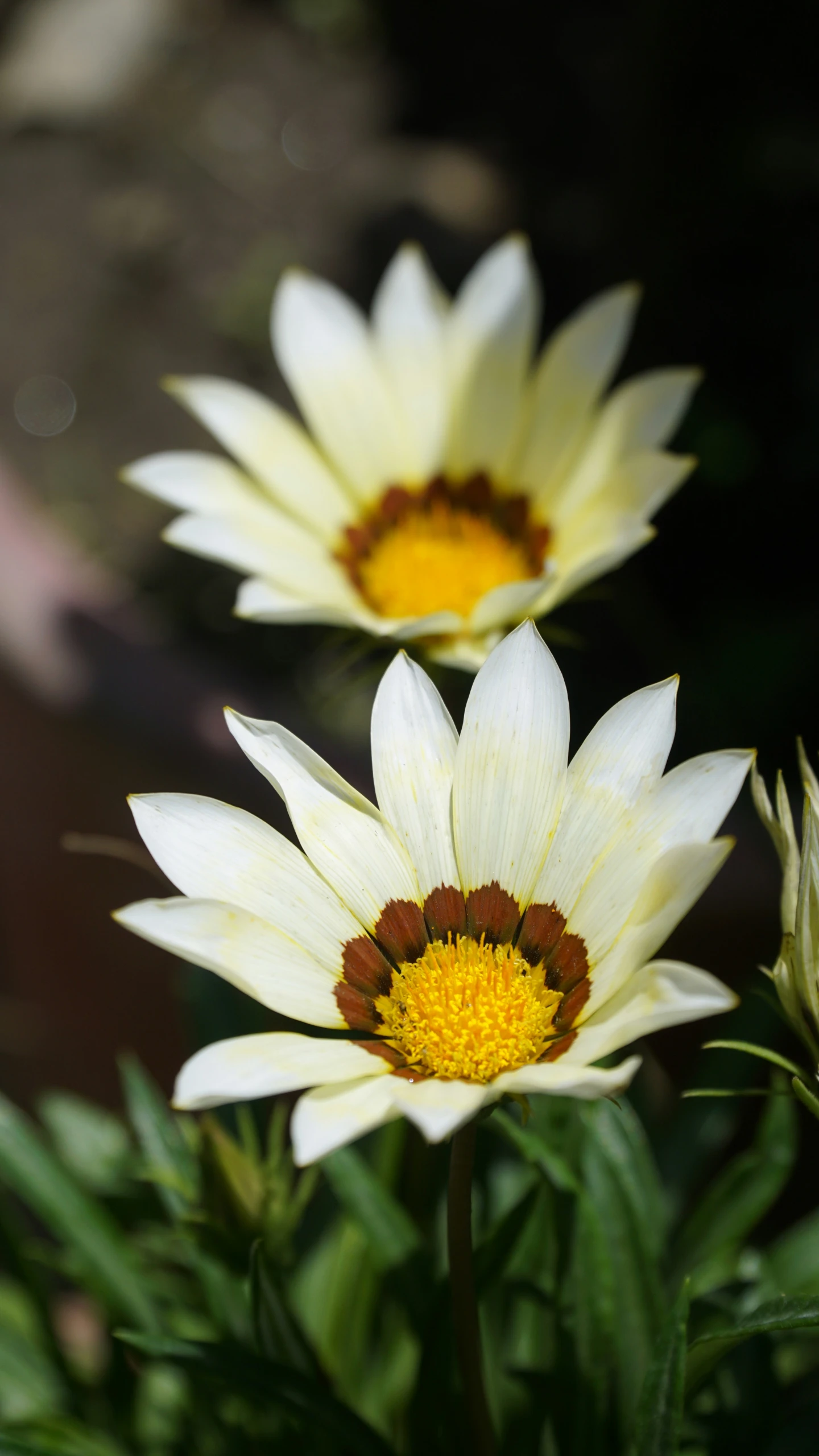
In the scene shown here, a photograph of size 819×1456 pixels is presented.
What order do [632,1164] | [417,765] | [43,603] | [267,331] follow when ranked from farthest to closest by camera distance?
[267,331] → [43,603] → [632,1164] → [417,765]

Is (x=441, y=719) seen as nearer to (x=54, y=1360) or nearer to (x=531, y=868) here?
(x=531, y=868)

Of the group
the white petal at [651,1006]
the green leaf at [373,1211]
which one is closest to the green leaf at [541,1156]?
the green leaf at [373,1211]

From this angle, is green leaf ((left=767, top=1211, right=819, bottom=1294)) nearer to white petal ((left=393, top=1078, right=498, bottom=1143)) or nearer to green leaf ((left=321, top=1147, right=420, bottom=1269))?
green leaf ((left=321, top=1147, right=420, bottom=1269))

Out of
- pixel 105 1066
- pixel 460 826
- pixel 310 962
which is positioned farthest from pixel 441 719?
pixel 105 1066

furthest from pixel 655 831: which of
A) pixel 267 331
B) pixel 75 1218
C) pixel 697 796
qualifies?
pixel 267 331

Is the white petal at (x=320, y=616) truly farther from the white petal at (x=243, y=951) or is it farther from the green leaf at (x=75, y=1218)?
the green leaf at (x=75, y=1218)

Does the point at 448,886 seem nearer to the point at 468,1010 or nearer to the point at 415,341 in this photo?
the point at 468,1010

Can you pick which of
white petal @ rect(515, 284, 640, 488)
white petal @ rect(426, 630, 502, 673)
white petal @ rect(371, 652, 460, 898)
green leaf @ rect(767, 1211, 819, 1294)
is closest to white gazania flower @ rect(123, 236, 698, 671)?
white petal @ rect(515, 284, 640, 488)
